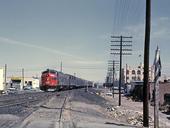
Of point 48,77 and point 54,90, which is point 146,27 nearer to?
point 48,77

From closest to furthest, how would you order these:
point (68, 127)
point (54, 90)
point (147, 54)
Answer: point (68, 127), point (147, 54), point (54, 90)

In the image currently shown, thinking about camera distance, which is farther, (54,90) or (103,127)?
(54,90)

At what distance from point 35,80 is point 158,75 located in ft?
582

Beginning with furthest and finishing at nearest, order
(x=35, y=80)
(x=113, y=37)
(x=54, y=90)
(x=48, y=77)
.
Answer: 1. (x=35, y=80)
2. (x=54, y=90)
3. (x=48, y=77)
4. (x=113, y=37)

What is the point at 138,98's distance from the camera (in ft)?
287

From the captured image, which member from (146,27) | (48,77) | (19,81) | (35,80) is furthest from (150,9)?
(35,80)

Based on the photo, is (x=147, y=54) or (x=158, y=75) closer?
(x=158, y=75)

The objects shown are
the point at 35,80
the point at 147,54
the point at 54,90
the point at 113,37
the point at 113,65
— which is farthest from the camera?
the point at 35,80

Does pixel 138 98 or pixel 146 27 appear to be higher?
pixel 146 27

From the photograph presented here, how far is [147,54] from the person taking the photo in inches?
1001

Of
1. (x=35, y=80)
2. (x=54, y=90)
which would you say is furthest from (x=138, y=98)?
(x=35, y=80)

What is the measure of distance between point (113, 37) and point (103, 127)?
166ft

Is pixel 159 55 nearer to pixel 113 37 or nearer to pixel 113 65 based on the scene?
pixel 113 37

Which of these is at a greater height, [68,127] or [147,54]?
[147,54]
